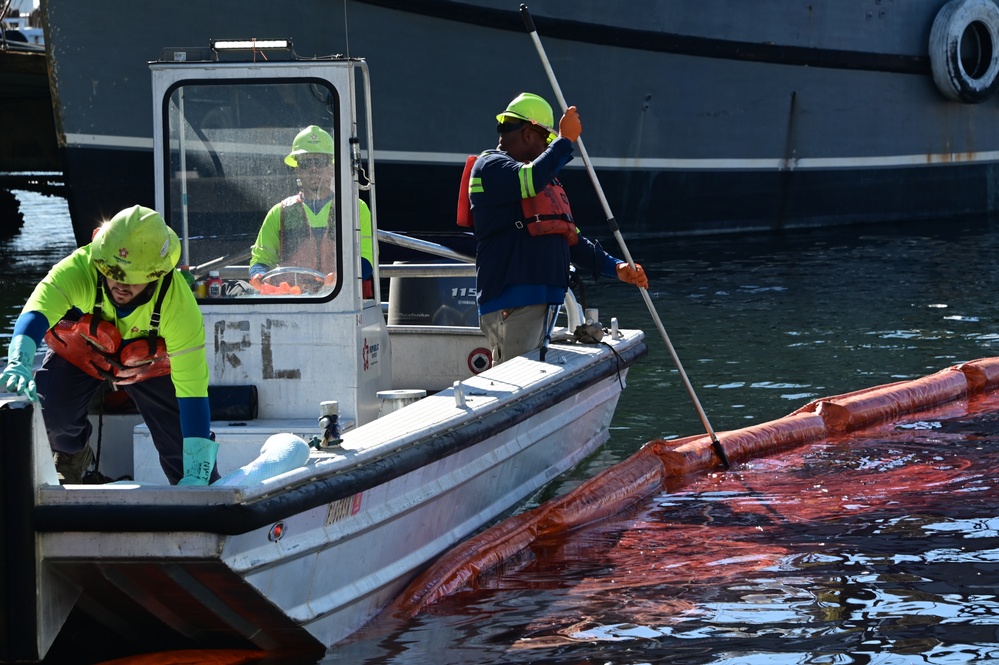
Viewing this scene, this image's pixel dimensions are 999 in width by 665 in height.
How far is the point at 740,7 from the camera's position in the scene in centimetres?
1852

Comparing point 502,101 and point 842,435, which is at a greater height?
point 502,101

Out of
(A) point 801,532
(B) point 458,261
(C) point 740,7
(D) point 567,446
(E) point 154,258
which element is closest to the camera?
(E) point 154,258

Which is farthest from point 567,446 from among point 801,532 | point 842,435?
point 842,435

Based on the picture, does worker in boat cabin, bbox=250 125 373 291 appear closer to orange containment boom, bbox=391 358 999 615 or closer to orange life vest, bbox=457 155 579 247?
orange life vest, bbox=457 155 579 247

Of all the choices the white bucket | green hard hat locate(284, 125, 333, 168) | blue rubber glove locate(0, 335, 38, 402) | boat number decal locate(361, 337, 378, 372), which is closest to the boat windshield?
green hard hat locate(284, 125, 333, 168)

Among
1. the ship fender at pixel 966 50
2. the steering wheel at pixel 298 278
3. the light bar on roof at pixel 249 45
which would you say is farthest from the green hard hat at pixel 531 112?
the ship fender at pixel 966 50

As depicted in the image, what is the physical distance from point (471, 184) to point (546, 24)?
1087 cm

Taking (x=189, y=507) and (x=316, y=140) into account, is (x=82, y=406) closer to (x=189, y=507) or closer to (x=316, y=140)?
(x=189, y=507)

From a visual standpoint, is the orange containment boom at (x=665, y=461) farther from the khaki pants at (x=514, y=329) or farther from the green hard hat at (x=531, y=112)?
the green hard hat at (x=531, y=112)

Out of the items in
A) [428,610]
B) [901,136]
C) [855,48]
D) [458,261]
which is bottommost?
[428,610]

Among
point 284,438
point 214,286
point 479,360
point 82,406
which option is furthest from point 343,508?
point 479,360

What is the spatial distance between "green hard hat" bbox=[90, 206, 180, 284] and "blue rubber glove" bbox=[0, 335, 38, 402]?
34 centimetres

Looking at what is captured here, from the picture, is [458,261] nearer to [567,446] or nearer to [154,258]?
[567,446]

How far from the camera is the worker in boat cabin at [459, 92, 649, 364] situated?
6.25 metres
